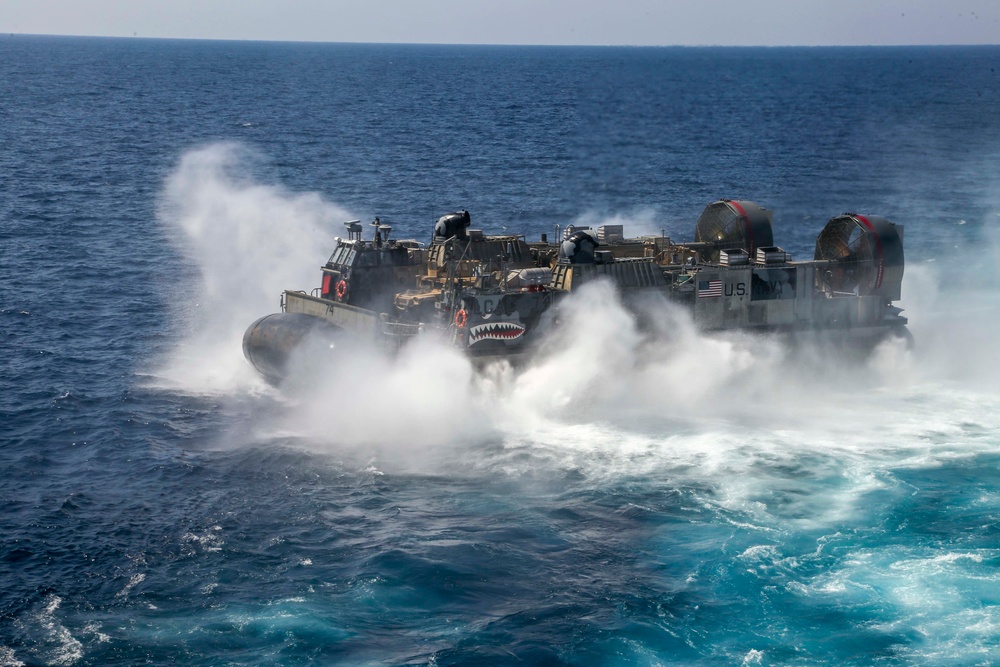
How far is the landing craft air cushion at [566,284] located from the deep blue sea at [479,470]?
81 centimetres

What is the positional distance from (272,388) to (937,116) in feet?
294

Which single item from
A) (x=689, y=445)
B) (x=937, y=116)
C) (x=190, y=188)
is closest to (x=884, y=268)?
(x=689, y=445)

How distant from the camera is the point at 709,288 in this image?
120 feet

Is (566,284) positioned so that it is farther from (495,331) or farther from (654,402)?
(654,402)

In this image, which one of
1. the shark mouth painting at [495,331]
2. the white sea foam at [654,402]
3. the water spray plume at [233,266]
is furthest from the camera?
the water spray plume at [233,266]

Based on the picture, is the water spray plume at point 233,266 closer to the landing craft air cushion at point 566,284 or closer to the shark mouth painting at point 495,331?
the landing craft air cushion at point 566,284

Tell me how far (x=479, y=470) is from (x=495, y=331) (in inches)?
229

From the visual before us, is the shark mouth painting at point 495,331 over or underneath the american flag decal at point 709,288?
underneath

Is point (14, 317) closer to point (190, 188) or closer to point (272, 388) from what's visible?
point (272, 388)

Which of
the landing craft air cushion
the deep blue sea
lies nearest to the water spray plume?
the deep blue sea

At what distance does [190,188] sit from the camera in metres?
68.2

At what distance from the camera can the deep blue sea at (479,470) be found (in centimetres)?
2181

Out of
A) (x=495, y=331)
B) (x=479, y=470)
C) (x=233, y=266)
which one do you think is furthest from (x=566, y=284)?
(x=233, y=266)

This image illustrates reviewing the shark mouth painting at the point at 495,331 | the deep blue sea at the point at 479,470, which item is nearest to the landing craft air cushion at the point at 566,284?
the shark mouth painting at the point at 495,331
